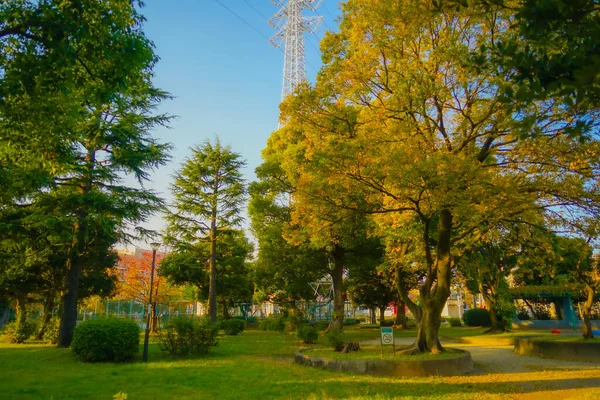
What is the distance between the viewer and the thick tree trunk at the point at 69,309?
1655cm

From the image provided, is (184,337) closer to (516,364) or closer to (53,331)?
(53,331)

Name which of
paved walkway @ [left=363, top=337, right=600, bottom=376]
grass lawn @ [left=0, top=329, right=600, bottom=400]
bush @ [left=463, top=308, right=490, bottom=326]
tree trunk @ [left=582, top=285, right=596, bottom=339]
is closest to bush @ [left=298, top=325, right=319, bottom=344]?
grass lawn @ [left=0, top=329, right=600, bottom=400]

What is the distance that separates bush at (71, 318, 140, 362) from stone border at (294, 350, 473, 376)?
271 inches

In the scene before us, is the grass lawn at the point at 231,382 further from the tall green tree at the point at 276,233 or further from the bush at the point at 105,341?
the tall green tree at the point at 276,233

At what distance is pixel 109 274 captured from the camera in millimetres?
27812

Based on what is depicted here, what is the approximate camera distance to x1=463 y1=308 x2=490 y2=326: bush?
3234 cm

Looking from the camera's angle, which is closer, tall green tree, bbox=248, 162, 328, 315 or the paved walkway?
the paved walkway

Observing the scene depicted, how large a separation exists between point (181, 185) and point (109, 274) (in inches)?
325

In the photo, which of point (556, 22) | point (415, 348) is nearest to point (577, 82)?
point (556, 22)

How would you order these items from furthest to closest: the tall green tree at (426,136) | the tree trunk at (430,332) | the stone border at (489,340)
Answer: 1. the stone border at (489,340)
2. the tree trunk at (430,332)
3. the tall green tree at (426,136)

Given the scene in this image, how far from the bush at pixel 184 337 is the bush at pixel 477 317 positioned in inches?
1027

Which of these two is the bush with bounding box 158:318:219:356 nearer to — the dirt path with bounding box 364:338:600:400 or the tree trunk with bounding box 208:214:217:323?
the dirt path with bounding box 364:338:600:400

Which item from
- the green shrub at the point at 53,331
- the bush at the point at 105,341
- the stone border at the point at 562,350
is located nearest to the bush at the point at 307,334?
the bush at the point at 105,341

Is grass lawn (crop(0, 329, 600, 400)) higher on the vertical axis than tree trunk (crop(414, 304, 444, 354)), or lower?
lower
